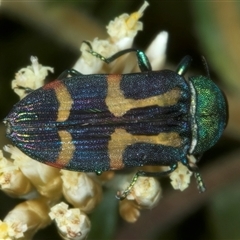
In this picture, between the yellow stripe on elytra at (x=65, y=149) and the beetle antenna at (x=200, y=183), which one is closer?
the yellow stripe on elytra at (x=65, y=149)

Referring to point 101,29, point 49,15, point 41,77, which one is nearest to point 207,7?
point 101,29

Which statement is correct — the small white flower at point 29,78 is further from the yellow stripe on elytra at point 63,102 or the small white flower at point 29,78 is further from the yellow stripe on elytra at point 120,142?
the yellow stripe on elytra at point 120,142

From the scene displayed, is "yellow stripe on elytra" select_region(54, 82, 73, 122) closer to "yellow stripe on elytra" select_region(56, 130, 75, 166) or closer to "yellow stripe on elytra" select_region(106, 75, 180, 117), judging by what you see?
"yellow stripe on elytra" select_region(56, 130, 75, 166)

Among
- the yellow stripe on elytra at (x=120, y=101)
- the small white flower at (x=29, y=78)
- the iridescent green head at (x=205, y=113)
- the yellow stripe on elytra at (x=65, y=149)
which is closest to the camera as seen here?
the yellow stripe on elytra at (x=65, y=149)

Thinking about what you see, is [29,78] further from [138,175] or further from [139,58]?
[138,175]

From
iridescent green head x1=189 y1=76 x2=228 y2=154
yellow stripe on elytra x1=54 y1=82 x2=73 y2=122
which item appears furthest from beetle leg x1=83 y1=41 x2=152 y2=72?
yellow stripe on elytra x1=54 y1=82 x2=73 y2=122

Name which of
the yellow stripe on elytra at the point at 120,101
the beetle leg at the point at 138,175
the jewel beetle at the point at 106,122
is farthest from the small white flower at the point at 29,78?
the beetle leg at the point at 138,175

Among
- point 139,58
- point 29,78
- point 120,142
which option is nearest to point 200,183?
point 120,142

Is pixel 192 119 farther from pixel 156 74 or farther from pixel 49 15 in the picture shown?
pixel 49 15
